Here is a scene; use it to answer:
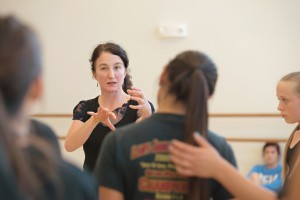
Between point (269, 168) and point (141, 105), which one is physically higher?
point (141, 105)

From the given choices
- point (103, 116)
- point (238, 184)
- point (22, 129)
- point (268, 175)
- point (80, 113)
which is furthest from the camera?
point (268, 175)

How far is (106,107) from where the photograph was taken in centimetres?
213

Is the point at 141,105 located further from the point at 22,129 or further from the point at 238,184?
the point at 22,129

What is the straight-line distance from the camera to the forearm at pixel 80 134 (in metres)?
1.90

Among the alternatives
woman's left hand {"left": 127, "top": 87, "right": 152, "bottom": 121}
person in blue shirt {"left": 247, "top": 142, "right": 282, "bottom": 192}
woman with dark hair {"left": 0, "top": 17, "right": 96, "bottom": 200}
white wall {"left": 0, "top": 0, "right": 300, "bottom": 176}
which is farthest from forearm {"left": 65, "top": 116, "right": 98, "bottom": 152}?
person in blue shirt {"left": 247, "top": 142, "right": 282, "bottom": 192}

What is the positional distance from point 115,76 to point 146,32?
1.97 m

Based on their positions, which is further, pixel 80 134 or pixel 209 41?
pixel 209 41

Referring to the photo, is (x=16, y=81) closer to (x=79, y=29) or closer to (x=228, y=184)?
(x=228, y=184)

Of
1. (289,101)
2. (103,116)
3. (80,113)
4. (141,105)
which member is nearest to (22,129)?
(103,116)

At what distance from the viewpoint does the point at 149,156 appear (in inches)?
44.1

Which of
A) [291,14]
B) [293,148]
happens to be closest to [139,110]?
[293,148]

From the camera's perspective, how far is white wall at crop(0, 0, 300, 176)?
3861 mm

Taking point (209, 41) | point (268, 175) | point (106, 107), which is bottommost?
point (268, 175)

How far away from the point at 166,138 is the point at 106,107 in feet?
3.41
